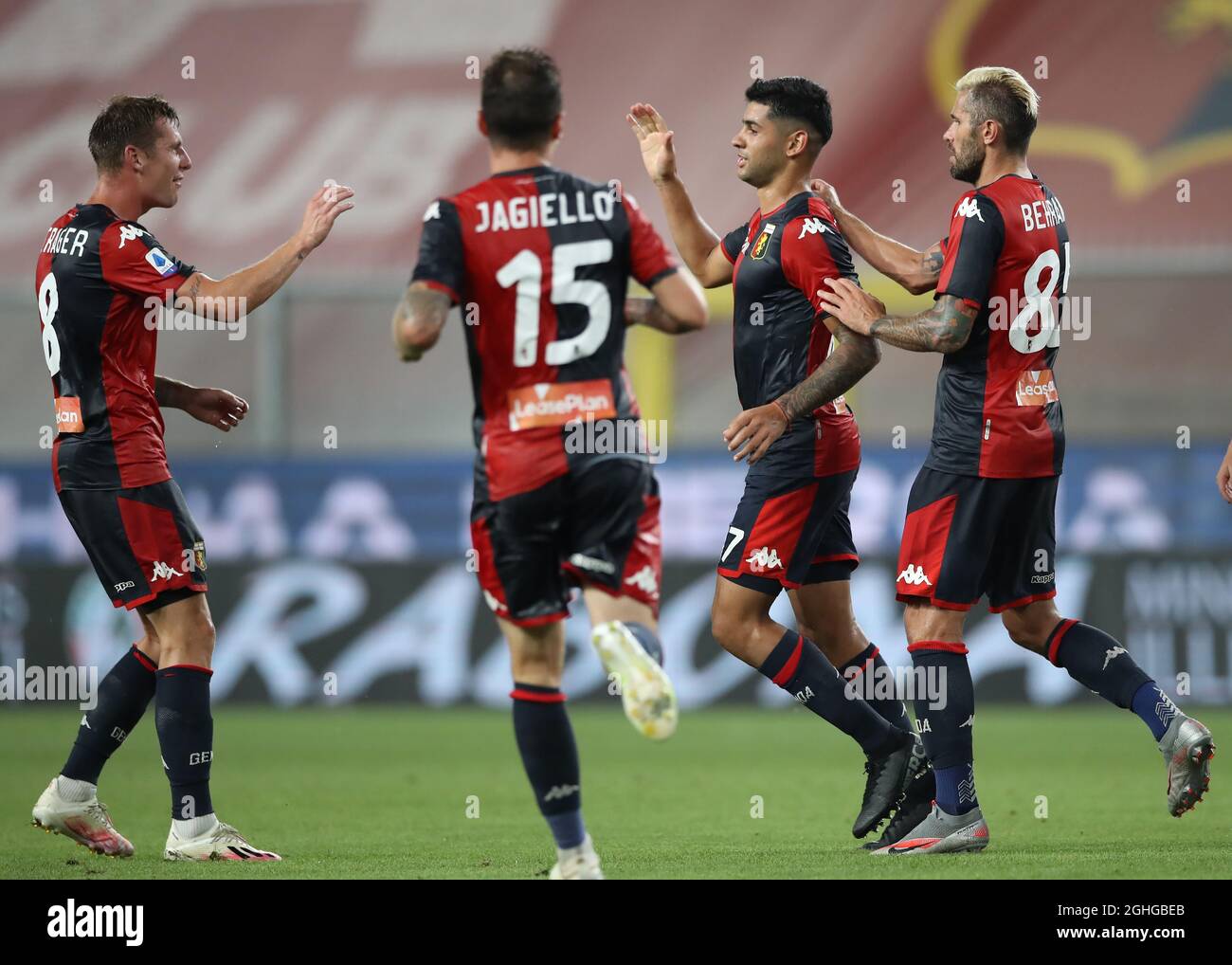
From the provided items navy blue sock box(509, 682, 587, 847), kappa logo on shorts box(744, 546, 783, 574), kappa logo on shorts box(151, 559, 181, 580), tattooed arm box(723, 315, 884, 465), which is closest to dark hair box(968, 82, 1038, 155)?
tattooed arm box(723, 315, 884, 465)

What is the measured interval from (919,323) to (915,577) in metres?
0.92

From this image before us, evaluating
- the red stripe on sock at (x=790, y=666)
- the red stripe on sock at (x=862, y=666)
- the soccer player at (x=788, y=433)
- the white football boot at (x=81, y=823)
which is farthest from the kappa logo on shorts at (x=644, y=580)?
the white football boot at (x=81, y=823)

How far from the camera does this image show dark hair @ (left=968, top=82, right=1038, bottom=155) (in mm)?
6129

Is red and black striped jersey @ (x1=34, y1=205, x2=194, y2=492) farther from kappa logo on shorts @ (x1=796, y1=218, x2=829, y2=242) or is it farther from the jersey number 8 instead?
the jersey number 8

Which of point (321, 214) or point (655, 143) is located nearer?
point (321, 214)

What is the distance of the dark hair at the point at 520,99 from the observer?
16.8 feet

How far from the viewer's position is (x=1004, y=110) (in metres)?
6.14

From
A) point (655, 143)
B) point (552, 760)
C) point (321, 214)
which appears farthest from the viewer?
point (655, 143)

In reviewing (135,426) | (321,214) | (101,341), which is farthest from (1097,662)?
(101,341)

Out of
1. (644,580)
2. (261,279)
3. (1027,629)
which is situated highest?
(261,279)

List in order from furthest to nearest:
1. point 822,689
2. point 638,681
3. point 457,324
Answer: point 457,324, point 822,689, point 638,681

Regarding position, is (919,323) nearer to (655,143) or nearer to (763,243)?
(763,243)

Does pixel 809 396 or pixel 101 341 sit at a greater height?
pixel 101 341

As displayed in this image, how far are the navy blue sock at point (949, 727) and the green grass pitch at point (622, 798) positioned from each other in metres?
0.26
